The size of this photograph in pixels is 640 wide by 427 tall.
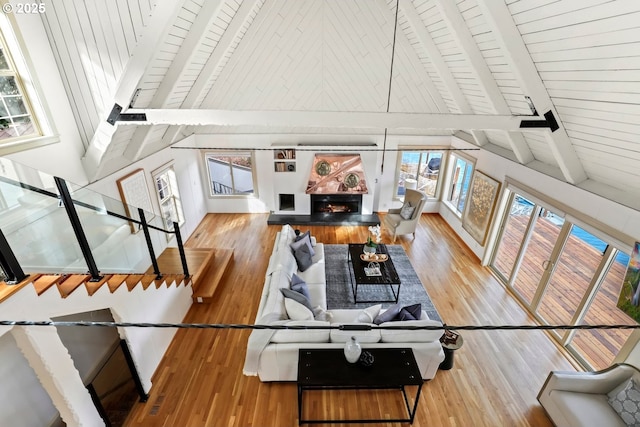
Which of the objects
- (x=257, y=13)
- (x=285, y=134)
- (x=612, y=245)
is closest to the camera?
(x=612, y=245)

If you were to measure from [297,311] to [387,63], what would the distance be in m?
5.44

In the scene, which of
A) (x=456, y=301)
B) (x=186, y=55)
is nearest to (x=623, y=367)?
(x=456, y=301)

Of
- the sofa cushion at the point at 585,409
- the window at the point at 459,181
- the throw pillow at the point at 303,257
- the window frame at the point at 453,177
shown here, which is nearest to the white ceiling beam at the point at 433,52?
the window frame at the point at 453,177

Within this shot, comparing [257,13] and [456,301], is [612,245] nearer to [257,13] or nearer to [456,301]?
[456,301]

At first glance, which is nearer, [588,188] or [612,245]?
[612,245]

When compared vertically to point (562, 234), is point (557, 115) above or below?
above

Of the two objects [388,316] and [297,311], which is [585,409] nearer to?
[388,316]

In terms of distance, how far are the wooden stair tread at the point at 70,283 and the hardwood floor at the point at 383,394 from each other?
1.78 m

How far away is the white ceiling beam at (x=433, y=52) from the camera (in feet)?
14.1

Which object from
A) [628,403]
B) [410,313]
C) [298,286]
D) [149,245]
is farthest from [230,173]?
[628,403]

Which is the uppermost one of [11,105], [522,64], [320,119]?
[522,64]

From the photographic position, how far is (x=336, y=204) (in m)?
8.09

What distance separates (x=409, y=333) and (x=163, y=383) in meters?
3.18

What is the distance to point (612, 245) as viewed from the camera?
339 centimetres
